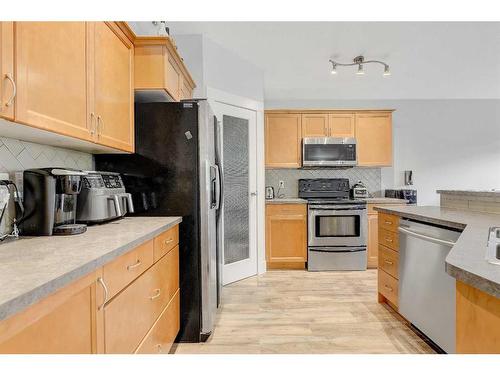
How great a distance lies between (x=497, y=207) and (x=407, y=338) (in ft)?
3.75

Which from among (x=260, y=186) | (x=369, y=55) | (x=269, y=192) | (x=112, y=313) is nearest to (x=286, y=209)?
(x=260, y=186)

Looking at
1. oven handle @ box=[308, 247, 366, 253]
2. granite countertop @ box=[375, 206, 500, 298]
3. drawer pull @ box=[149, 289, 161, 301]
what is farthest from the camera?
oven handle @ box=[308, 247, 366, 253]

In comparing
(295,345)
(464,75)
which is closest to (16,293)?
(295,345)

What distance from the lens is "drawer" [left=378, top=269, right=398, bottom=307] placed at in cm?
259

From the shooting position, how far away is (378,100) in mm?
5168

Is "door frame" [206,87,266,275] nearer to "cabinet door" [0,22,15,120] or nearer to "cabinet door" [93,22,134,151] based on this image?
"cabinet door" [93,22,134,151]

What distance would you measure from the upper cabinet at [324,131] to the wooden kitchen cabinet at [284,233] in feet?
2.37

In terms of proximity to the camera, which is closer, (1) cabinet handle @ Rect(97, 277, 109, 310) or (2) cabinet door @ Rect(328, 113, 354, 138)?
(1) cabinet handle @ Rect(97, 277, 109, 310)

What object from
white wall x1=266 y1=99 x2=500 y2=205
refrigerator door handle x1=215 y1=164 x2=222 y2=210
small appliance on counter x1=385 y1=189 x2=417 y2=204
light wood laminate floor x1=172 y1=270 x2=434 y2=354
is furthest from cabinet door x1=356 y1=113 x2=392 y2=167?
refrigerator door handle x1=215 y1=164 x2=222 y2=210

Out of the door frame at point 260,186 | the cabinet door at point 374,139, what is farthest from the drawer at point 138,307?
the cabinet door at point 374,139

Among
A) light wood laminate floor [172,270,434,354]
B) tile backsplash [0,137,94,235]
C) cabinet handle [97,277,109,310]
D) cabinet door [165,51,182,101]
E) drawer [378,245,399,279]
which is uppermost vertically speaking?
cabinet door [165,51,182,101]

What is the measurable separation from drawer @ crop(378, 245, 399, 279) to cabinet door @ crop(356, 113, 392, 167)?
198 centimetres

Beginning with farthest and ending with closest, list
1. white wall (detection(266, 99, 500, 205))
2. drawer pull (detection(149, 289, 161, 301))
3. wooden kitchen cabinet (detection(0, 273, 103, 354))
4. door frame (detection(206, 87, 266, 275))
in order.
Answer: white wall (detection(266, 99, 500, 205)) → door frame (detection(206, 87, 266, 275)) → drawer pull (detection(149, 289, 161, 301)) → wooden kitchen cabinet (detection(0, 273, 103, 354))

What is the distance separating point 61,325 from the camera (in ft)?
2.84
